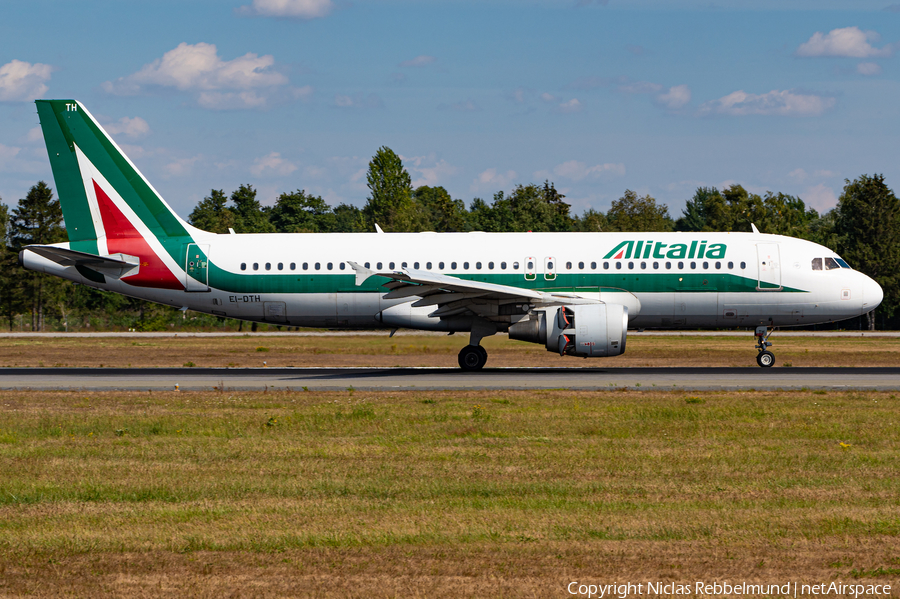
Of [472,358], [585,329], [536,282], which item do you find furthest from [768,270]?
[472,358]

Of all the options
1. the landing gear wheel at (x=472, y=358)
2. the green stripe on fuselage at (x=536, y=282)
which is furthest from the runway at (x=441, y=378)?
the green stripe on fuselage at (x=536, y=282)

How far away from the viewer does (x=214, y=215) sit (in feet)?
328

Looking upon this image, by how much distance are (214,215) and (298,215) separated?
968 cm

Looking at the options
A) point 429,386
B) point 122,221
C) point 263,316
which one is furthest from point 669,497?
point 122,221

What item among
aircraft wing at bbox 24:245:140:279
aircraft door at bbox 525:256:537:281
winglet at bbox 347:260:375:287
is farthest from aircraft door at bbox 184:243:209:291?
aircraft door at bbox 525:256:537:281

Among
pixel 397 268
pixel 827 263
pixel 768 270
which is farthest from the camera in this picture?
pixel 827 263

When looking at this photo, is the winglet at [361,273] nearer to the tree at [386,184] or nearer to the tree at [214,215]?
the tree at [214,215]

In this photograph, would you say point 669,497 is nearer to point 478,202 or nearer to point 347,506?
point 347,506

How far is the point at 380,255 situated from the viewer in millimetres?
29000

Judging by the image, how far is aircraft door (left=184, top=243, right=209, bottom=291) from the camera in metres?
29.1

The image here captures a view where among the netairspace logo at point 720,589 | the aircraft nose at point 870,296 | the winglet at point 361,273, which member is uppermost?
the winglet at point 361,273

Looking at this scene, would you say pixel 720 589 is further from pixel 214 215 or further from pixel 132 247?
pixel 214 215

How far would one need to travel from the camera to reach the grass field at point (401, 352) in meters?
33.2

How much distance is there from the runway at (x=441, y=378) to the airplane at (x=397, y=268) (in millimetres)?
1701
